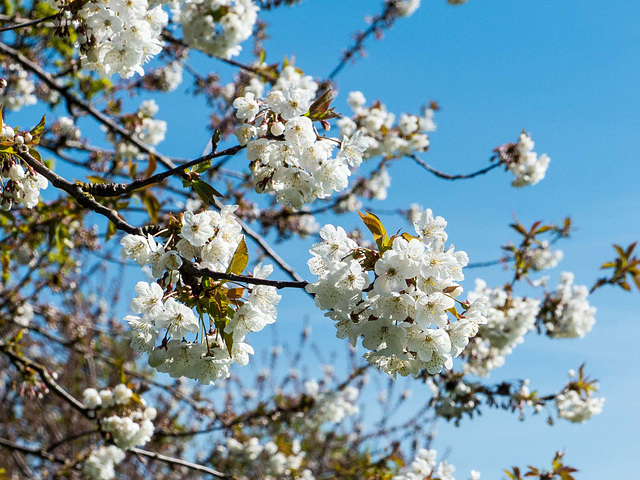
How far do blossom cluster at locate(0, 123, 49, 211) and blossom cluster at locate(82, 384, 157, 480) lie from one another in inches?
70.2

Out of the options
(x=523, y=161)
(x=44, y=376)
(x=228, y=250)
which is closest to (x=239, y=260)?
(x=228, y=250)

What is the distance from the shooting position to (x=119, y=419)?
3.39m

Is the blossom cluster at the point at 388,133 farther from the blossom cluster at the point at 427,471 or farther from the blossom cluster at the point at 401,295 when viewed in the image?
the blossom cluster at the point at 401,295

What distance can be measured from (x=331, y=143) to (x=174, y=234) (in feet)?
1.91

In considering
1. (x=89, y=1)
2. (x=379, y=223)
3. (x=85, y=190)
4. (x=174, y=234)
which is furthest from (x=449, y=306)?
(x=89, y=1)

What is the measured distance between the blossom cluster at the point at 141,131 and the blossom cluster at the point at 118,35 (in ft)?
7.91

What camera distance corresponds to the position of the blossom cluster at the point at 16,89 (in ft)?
17.5

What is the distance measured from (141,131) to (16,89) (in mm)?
1599

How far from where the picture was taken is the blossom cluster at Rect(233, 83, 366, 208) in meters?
1.78

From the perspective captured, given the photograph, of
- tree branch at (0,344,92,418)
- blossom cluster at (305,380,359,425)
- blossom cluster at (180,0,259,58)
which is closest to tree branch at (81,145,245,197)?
tree branch at (0,344,92,418)

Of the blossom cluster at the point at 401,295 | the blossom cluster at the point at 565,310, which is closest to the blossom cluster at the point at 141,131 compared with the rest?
the blossom cluster at the point at 401,295

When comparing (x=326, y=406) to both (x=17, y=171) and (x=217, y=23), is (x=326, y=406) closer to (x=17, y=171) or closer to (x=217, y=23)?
(x=217, y=23)

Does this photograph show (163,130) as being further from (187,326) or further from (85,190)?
(187,326)

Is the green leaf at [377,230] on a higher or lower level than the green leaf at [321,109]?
lower
